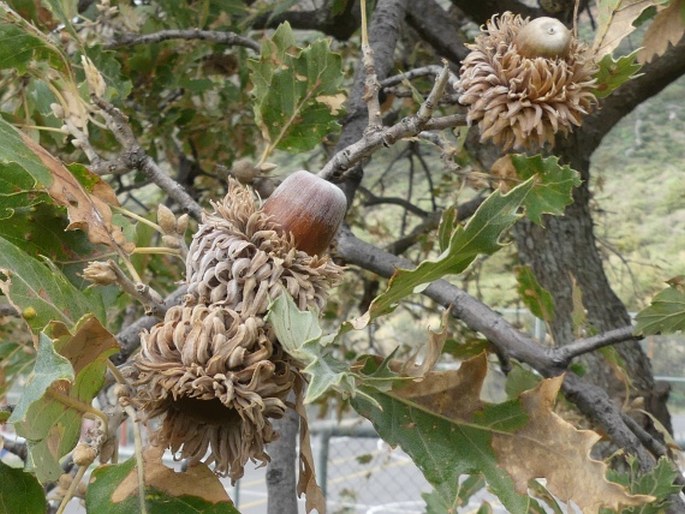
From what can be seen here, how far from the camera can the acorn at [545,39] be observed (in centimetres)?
64

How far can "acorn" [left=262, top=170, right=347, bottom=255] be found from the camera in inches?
22.4

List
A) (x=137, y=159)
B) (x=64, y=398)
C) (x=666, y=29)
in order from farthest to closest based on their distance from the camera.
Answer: (x=666, y=29)
(x=137, y=159)
(x=64, y=398)

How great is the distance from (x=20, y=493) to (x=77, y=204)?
216mm

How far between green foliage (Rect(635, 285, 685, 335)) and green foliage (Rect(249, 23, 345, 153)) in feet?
1.21

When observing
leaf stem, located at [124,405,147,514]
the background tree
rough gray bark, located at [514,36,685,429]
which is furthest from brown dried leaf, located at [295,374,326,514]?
rough gray bark, located at [514,36,685,429]

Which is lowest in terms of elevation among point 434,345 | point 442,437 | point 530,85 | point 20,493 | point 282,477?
point 282,477

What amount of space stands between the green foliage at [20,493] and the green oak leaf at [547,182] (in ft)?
1.66

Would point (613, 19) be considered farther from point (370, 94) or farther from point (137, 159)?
point (137, 159)

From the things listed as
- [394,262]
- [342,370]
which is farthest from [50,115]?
[342,370]

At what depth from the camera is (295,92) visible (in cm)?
86

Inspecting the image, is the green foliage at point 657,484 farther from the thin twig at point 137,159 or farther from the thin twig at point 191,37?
the thin twig at point 191,37

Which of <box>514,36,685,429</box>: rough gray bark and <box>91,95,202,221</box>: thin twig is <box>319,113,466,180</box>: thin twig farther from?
<box>514,36,685,429</box>: rough gray bark

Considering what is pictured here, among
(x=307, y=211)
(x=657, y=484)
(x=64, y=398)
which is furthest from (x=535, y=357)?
(x=64, y=398)

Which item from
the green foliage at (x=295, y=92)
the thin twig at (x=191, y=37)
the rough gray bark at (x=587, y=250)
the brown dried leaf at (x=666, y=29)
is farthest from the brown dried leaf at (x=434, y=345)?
the rough gray bark at (x=587, y=250)
